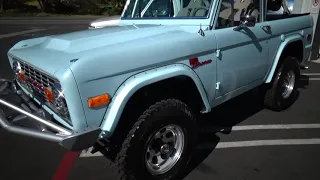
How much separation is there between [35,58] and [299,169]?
Result: 297 cm

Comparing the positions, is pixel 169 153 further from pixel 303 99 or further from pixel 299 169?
pixel 303 99

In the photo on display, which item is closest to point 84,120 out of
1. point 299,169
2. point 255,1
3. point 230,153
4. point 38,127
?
point 38,127

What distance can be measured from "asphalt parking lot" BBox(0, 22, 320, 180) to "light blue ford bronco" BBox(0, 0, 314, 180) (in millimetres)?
473

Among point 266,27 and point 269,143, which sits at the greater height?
point 266,27

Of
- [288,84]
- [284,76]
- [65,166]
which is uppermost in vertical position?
[284,76]

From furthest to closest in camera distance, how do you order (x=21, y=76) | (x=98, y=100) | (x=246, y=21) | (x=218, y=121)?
(x=218, y=121) → (x=246, y=21) → (x=21, y=76) → (x=98, y=100)

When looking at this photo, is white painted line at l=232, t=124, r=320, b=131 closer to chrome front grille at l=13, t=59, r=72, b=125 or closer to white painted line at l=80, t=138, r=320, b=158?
white painted line at l=80, t=138, r=320, b=158

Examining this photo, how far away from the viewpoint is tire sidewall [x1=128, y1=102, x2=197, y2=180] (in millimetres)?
2474

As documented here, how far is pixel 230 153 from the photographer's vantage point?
11.5ft

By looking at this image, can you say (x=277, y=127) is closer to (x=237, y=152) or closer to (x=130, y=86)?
(x=237, y=152)

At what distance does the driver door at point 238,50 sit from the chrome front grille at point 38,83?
1.70 m

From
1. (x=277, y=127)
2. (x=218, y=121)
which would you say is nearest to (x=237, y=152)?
(x=218, y=121)

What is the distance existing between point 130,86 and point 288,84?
354 centimetres

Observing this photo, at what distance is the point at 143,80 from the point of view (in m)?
2.39
